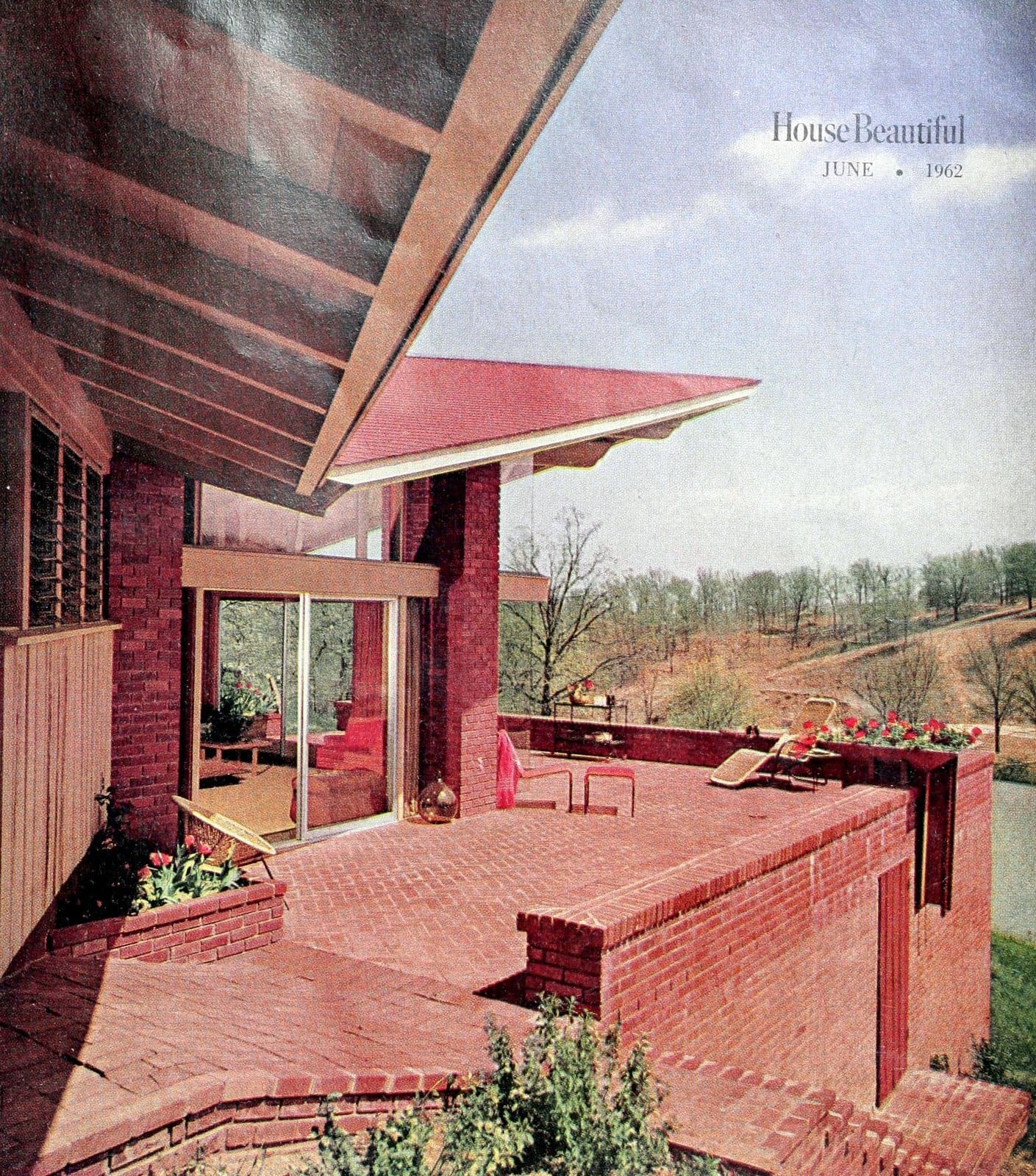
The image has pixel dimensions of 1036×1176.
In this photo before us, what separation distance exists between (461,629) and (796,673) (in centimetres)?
1707

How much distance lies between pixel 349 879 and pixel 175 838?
51.1 inches

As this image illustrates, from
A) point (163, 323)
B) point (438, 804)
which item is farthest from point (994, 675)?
point (163, 323)

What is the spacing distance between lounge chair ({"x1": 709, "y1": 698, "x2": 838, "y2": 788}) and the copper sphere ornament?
3878 millimetres

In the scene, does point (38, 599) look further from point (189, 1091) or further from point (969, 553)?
point (969, 553)

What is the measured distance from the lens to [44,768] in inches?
156

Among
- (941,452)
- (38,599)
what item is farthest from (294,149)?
(941,452)

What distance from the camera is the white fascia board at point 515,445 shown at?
20.9ft

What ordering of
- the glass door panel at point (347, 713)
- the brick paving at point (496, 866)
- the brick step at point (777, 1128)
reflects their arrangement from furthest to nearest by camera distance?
the glass door panel at point (347, 713)
the brick paving at point (496, 866)
the brick step at point (777, 1128)

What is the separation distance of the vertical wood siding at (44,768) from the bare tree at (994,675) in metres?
7.20

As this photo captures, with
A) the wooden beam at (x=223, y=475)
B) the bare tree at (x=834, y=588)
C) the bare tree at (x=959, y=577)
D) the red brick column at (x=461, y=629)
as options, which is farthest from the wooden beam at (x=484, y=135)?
the bare tree at (x=834, y=588)

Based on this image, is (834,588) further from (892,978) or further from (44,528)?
(44,528)

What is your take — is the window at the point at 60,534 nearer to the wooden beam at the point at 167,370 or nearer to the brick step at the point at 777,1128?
the wooden beam at the point at 167,370

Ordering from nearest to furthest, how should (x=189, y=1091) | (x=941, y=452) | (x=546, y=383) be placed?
(x=189, y=1091) → (x=941, y=452) → (x=546, y=383)

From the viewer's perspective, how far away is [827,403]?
8.35 metres
